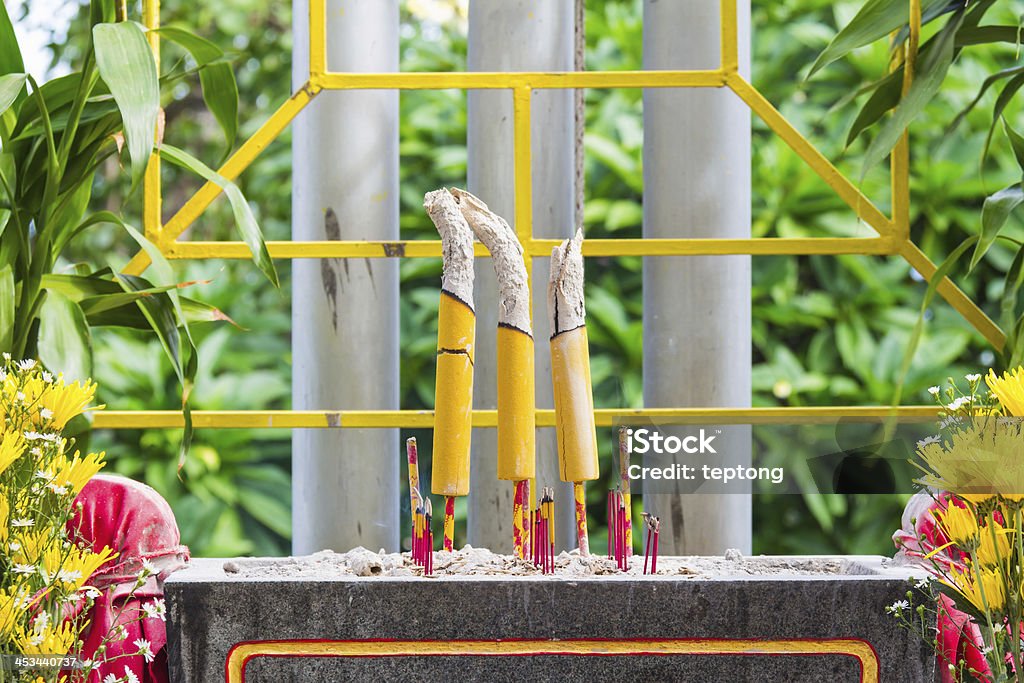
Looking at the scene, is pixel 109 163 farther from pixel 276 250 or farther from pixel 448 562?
pixel 448 562

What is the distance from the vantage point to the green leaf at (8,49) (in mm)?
1183

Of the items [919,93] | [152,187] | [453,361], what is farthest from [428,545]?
[919,93]

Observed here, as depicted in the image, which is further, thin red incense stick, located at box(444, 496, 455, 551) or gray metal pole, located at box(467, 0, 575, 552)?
gray metal pole, located at box(467, 0, 575, 552)

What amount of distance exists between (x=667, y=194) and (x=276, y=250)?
1.77 ft

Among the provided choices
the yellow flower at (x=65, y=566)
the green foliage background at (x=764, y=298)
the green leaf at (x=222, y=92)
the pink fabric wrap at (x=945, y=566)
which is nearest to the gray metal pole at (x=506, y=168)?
the green leaf at (x=222, y=92)

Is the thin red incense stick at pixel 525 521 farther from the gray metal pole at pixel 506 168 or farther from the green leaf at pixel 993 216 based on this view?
the green leaf at pixel 993 216

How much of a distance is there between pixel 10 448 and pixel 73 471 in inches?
2.8

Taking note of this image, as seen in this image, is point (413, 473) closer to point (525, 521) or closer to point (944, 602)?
point (525, 521)

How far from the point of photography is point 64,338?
114 cm

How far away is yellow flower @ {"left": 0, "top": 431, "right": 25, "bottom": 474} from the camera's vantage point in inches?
32.2

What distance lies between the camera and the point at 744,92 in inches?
55.3

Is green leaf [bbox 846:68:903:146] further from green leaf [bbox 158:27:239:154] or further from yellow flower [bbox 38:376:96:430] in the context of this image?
yellow flower [bbox 38:376:96:430]

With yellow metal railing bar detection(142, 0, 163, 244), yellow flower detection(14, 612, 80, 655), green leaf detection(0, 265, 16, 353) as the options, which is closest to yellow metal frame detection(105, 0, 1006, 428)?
yellow metal railing bar detection(142, 0, 163, 244)

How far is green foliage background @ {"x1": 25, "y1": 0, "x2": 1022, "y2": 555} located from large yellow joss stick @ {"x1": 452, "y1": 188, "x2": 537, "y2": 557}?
141 centimetres
